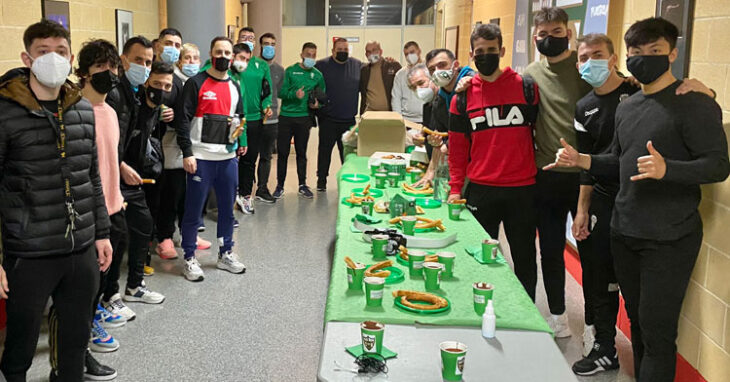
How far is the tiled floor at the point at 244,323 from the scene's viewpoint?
3.37 m

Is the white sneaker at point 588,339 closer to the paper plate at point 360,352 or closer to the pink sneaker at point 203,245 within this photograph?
the paper plate at point 360,352

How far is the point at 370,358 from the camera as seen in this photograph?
6.15 feet

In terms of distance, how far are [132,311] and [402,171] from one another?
76.3 inches

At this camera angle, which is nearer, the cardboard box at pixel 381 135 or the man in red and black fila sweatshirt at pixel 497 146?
the man in red and black fila sweatshirt at pixel 497 146

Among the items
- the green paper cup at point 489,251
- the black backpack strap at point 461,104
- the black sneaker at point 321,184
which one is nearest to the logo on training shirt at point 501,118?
the black backpack strap at point 461,104

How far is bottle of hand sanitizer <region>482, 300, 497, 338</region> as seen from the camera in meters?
2.08

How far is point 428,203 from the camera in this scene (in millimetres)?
3730

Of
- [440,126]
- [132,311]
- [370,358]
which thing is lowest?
[132,311]

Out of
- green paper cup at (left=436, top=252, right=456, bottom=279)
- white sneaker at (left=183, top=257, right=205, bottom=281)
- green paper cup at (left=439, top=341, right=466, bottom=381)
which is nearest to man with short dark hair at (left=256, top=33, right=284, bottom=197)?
white sneaker at (left=183, top=257, right=205, bottom=281)

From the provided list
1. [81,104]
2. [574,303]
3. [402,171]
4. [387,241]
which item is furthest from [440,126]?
[81,104]

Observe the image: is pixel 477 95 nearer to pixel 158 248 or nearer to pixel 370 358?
pixel 370 358

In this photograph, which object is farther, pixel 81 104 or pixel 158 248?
pixel 158 248

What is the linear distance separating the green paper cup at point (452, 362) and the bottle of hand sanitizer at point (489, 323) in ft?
0.83

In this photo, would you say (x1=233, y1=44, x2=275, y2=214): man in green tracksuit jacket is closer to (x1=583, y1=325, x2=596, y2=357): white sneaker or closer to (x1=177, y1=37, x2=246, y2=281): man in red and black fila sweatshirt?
(x1=177, y1=37, x2=246, y2=281): man in red and black fila sweatshirt
